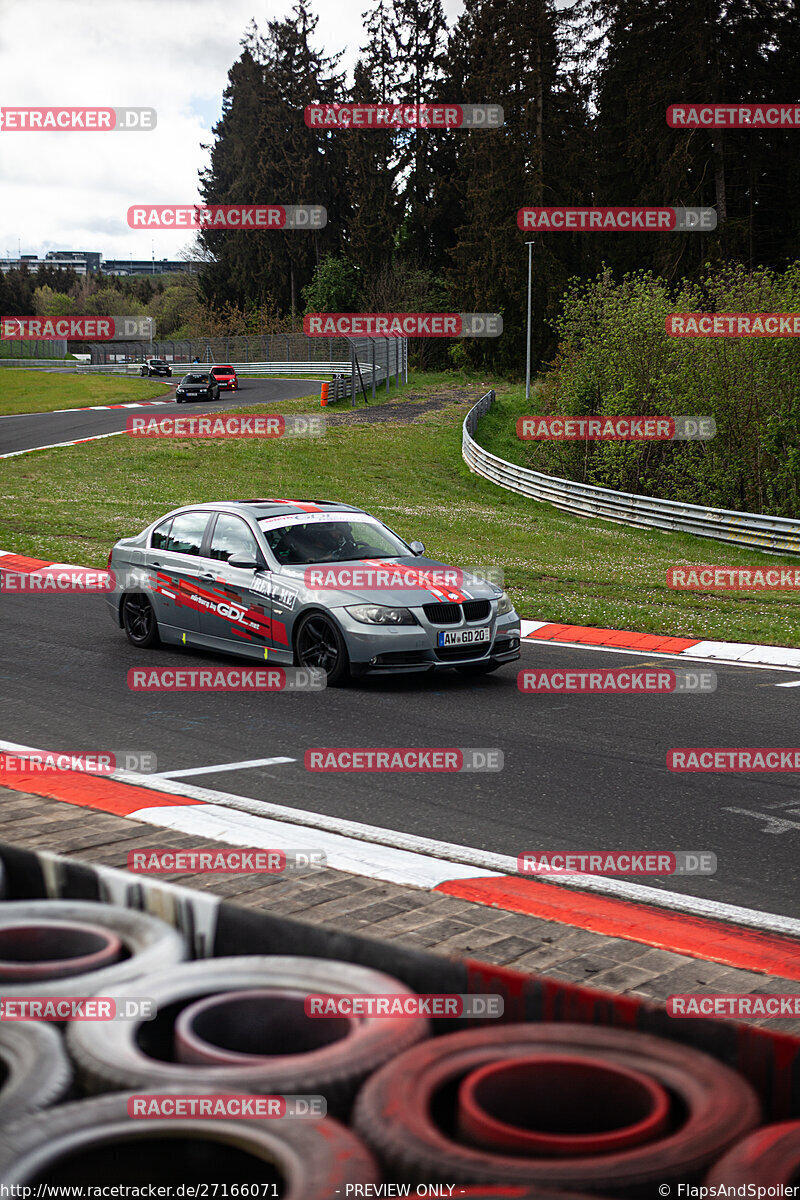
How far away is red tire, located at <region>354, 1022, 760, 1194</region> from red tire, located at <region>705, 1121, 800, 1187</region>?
3 centimetres

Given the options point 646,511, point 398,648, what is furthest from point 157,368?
point 398,648

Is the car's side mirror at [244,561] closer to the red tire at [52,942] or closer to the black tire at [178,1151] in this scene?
the red tire at [52,942]

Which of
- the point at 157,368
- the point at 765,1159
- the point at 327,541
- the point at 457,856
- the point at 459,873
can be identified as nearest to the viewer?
the point at 765,1159

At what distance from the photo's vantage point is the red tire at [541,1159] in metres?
2.01

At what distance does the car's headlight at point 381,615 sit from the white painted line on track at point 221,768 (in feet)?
7.51

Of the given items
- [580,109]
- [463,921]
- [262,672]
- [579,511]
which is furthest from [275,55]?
[463,921]

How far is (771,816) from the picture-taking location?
656 centimetres

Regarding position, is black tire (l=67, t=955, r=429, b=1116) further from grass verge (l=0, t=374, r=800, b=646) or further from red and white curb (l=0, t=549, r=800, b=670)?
grass verge (l=0, t=374, r=800, b=646)

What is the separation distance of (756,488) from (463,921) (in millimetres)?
27883

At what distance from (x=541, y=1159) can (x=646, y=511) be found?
91.6 ft

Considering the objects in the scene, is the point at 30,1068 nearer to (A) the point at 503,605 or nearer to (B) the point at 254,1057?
(B) the point at 254,1057

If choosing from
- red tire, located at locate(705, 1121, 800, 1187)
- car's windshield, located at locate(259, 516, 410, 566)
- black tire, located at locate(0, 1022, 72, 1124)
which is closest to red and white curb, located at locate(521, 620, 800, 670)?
car's windshield, located at locate(259, 516, 410, 566)

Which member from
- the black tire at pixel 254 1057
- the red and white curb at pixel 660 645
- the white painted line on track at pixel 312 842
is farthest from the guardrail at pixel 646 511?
the black tire at pixel 254 1057

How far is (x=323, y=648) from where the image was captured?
1011cm
